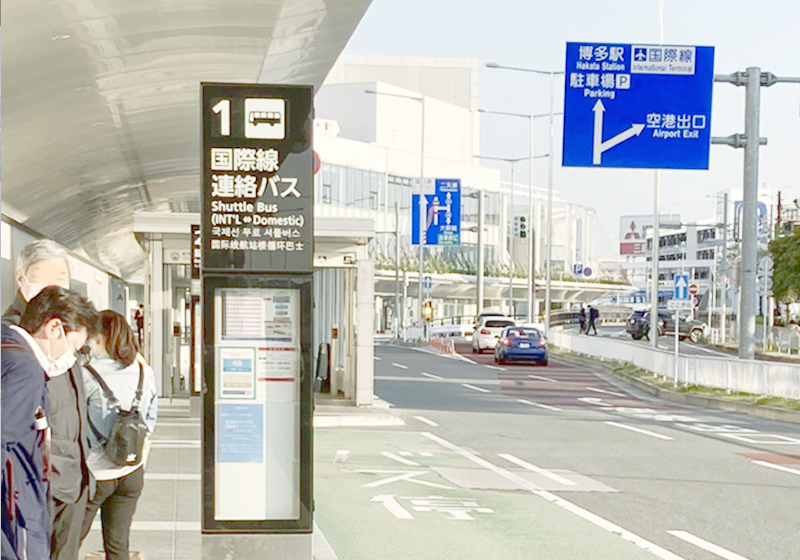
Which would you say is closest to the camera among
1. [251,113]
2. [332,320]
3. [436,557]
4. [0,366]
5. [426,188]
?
[0,366]

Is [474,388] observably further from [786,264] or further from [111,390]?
[786,264]

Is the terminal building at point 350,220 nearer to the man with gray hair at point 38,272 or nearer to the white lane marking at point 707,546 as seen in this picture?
the white lane marking at point 707,546

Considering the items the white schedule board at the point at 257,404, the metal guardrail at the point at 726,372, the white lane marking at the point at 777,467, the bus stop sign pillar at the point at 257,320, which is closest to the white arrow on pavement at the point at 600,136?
the metal guardrail at the point at 726,372

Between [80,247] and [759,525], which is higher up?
[80,247]

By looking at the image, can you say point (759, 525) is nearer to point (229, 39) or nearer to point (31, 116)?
point (229, 39)

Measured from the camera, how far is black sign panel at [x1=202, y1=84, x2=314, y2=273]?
7.93 m

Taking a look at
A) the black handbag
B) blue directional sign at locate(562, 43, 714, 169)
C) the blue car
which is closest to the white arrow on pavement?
blue directional sign at locate(562, 43, 714, 169)

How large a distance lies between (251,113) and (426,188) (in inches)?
1997

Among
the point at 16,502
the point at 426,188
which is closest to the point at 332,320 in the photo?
the point at 16,502

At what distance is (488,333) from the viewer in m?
55.4

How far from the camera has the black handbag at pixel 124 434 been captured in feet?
22.4

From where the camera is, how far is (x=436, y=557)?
947cm

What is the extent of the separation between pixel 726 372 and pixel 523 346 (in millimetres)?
17400

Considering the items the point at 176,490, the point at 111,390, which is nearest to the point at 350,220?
the point at 176,490
